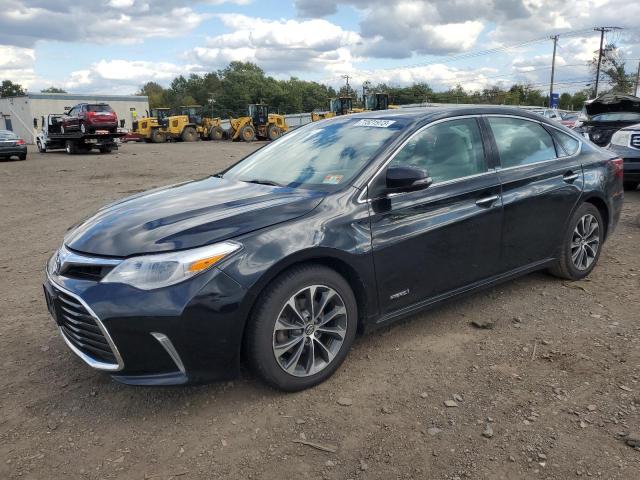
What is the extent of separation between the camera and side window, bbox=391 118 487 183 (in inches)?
140

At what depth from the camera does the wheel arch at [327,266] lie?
9.18 feet

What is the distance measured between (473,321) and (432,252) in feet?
2.84

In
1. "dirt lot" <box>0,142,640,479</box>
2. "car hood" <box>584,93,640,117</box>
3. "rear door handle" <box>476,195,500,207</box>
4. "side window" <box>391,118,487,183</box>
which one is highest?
"car hood" <box>584,93,640,117</box>

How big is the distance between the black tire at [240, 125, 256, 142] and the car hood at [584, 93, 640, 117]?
26.2 meters

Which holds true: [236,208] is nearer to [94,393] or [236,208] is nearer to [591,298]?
[94,393]

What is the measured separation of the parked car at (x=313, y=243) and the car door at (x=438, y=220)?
0.4 inches

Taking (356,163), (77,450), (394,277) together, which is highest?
(356,163)

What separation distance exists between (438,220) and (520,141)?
126 cm

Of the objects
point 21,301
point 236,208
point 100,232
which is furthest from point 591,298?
point 21,301

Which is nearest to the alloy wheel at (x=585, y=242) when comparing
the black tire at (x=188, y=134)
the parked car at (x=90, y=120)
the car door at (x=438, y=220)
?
the car door at (x=438, y=220)

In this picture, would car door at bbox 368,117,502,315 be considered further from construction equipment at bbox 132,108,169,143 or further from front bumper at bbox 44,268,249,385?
construction equipment at bbox 132,108,169,143

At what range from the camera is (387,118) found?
3.83 m

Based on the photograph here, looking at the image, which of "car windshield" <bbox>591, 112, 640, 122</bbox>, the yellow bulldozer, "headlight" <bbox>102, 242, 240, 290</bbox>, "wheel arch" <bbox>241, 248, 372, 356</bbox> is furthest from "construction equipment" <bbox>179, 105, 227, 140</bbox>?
"headlight" <bbox>102, 242, 240, 290</bbox>

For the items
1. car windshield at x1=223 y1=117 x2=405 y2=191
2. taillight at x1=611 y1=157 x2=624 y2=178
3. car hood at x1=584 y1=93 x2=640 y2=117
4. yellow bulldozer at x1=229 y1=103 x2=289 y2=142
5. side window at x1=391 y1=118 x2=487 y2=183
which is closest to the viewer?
car windshield at x1=223 y1=117 x2=405 y2=191
